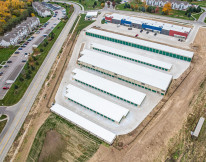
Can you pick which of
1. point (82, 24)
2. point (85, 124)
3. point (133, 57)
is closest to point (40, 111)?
point (85, 124)

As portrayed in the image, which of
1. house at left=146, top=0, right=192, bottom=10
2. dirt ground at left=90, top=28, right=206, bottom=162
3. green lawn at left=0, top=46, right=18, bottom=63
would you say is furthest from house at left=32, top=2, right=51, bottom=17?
dirt ground at left=90, top=28, right=206, bottom=162

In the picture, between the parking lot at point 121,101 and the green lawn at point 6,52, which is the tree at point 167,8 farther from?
the green lawn at point 6,52

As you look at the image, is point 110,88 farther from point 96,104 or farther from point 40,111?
point 40,111

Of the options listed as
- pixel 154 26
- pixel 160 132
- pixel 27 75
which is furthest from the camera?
pixel 154 26

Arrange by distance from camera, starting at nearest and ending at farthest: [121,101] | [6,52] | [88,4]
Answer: [121,101], [6,52], [88,4]

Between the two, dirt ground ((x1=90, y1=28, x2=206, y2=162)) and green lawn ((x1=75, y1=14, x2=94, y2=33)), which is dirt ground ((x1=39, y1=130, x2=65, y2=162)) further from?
green lawn ((x1=75, y1=14, x2=94, y2=33))

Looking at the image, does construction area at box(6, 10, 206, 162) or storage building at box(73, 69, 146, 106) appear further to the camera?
storage building at box(73, 69, 146, 106)

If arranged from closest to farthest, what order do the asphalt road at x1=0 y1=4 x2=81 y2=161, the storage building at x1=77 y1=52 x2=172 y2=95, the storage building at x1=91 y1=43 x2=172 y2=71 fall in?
1. the asphalt road at x1=0 y1=4 x2=81 y2=161
2. the storage building at x1=77 y1=52 x2=172 y2=95
3. the storage building at x1=91 y1=43 x2=172 y2=71
